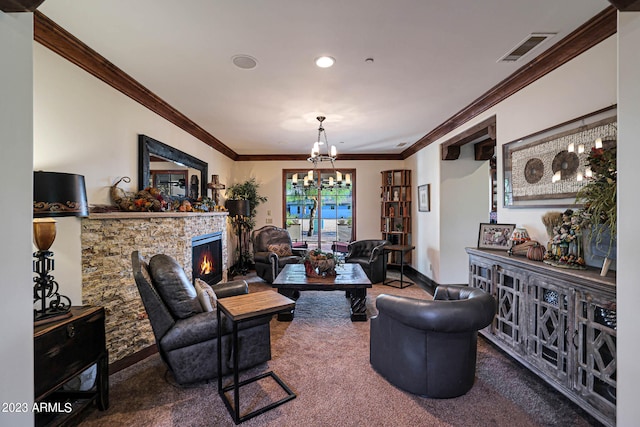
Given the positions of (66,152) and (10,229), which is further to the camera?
(66,152)

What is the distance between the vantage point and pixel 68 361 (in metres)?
1.70

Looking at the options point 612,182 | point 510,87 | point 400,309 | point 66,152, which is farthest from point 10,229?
point 510,87

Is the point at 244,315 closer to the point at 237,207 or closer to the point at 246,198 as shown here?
the point at 237,207

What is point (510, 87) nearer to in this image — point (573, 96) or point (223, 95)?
point (573, 96)

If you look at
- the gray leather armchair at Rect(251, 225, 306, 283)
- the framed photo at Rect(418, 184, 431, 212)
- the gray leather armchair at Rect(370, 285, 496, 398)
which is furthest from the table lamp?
the framed photo at Rect(418, 184, 431, 212)

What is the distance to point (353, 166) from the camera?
6957 millimetres

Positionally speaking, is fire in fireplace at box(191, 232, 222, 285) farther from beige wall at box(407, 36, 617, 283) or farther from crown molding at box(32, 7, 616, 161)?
beige wall at box(407, 36, 617, 283)

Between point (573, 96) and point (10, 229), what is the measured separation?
12.1ft

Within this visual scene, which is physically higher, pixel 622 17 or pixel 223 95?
pixel 223 95

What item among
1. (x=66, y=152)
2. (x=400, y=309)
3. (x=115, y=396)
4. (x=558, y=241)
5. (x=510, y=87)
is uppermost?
(x=510, y=87)

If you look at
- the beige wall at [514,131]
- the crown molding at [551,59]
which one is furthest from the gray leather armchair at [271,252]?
the crown molding at [551,59]

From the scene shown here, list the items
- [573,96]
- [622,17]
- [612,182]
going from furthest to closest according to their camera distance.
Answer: [573,96], [612,182], [622,17]

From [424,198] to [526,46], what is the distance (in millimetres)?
3401

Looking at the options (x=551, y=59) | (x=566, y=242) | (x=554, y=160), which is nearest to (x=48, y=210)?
(x=566, y=242)
